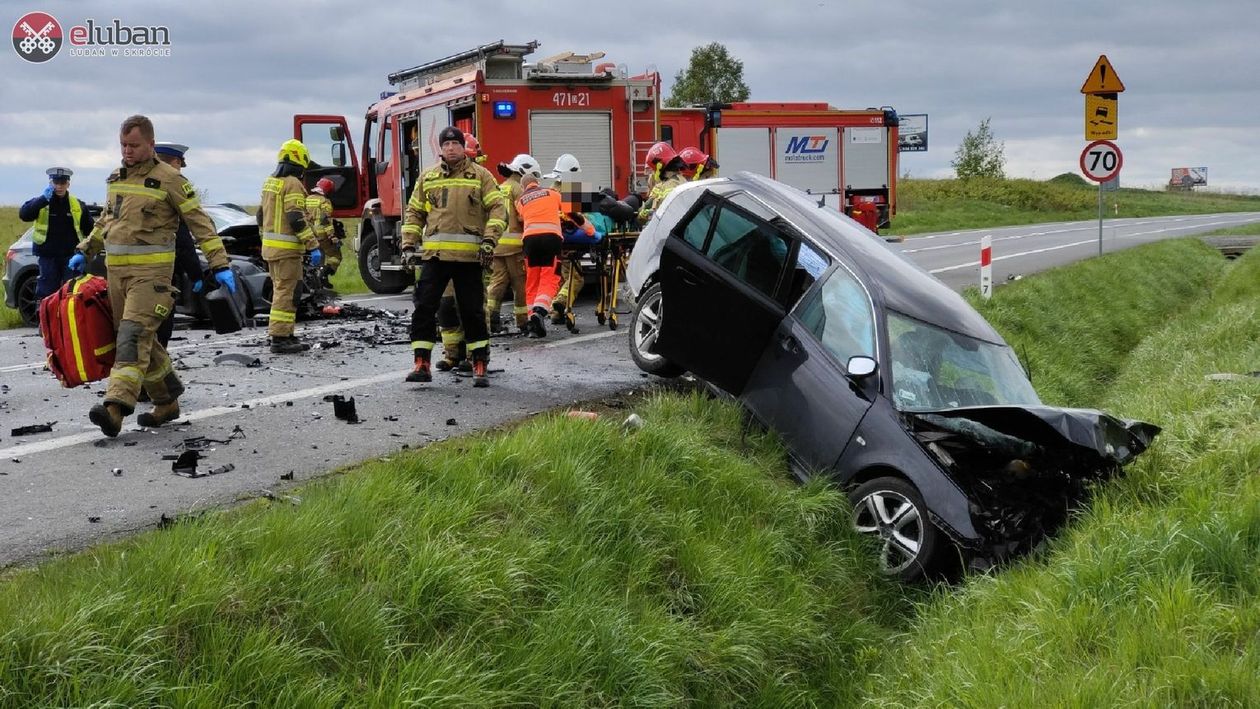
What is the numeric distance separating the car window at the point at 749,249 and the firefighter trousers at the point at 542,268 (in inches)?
162

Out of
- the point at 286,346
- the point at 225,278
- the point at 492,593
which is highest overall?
the point at 225,278

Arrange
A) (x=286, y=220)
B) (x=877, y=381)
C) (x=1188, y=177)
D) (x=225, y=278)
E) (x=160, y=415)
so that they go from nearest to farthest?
1. (x=877, y=381)
2. (x=160, y=415)
3. (x=225, y=278)
4. (x=286, y=220)
5. (x=1188, y=177)

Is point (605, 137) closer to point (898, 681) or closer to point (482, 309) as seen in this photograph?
point (482, 309)

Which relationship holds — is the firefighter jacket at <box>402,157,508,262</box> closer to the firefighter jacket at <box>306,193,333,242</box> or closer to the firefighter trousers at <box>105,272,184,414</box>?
the firefighter trousers at <box>105,272,184,414</box>

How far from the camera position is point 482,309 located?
8.95 meters

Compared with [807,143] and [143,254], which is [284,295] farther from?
[807,143]

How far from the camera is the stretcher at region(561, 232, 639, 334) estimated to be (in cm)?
1209

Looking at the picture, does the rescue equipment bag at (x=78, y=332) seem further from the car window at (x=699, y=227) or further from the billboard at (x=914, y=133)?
the billboard at (x=914, y=133)

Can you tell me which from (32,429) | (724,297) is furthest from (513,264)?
(32,429)

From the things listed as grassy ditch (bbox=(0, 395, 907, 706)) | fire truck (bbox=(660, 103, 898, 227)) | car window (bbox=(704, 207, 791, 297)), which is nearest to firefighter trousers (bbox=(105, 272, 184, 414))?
grassy ditch (bbox=(0, 395, 907, 706))

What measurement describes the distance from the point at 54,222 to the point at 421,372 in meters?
6.43

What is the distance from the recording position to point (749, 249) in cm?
702

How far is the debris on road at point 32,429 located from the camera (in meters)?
6.88

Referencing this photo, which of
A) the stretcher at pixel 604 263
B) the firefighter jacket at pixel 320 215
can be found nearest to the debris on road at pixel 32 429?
the stretcher at pixel 604 263
